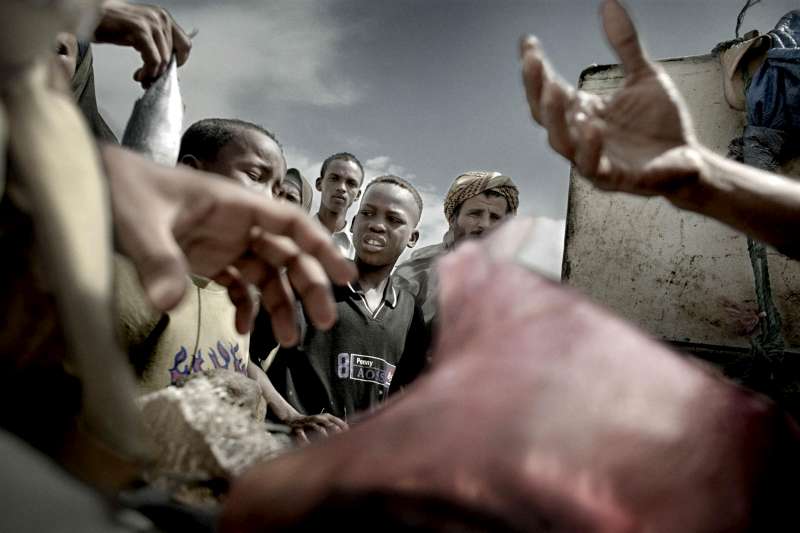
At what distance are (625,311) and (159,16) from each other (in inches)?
145

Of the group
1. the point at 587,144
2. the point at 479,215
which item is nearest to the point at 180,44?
the point at 587,144

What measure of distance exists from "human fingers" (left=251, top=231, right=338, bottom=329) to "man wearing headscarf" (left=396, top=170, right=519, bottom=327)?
2868mm

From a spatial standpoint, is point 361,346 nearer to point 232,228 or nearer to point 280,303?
point 280,303

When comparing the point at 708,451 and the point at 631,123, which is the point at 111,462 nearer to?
the point at 708,451

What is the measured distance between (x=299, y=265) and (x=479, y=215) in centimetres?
328

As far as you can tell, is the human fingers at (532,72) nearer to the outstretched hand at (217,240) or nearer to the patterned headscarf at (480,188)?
the outstretched hand at (217,240)

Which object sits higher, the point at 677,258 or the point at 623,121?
the point at 623,121

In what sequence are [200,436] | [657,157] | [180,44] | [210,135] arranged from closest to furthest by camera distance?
[200,436] → [657,157] → [180,44] → [210,135]

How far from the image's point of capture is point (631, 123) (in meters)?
1.36

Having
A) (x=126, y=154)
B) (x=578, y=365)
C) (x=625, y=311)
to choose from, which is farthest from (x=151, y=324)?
(x=625, y=311)

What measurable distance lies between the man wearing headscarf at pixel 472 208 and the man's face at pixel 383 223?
42cm

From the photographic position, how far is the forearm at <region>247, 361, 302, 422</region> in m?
2.50

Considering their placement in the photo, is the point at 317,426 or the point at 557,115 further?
the point at 317,426

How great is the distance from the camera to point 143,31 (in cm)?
193
